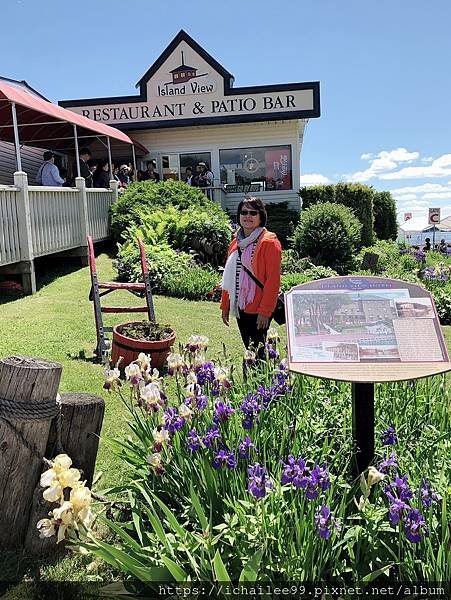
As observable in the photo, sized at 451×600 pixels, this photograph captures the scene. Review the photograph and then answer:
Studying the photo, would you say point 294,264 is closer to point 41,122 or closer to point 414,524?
point 41,122

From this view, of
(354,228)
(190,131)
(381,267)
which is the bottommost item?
(381,267)

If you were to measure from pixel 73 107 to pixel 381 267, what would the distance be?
12.3 metres

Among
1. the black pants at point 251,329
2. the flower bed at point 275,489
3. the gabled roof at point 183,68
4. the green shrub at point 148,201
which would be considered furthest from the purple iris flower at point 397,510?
the gabled roof at point 183,68

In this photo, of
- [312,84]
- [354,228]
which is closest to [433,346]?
[354,228]

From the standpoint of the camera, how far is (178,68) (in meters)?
20.4

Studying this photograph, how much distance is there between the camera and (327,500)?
2.33 meters

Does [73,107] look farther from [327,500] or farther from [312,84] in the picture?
[327,500]

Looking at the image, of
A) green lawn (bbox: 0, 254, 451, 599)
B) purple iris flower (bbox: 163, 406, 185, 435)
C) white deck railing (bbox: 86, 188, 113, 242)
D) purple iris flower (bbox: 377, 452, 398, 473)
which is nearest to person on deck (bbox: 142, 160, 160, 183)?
white deck railing (bbox: 86, 188, 113, 242)

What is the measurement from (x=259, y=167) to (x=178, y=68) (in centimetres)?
454

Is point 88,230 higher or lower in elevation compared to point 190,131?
lower

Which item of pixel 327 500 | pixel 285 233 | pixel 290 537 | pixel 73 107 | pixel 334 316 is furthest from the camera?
pixel 73 107

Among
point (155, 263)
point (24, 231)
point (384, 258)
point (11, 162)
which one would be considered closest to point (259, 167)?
point (384, 258)

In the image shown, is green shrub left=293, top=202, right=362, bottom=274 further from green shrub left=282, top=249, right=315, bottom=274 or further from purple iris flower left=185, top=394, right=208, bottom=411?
purple iris flower left=185, top=394, right=208, bottom=411

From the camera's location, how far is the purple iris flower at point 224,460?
96.3 inches
